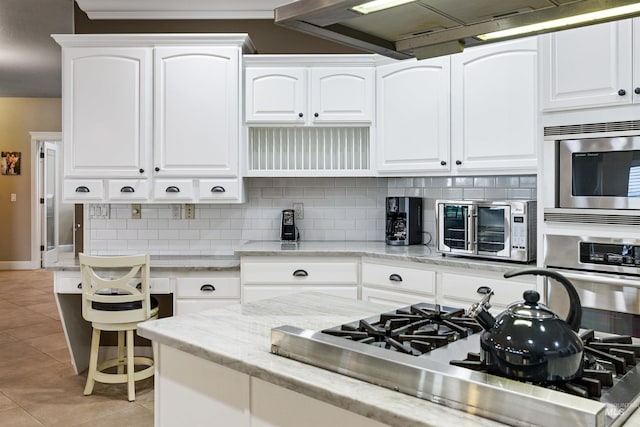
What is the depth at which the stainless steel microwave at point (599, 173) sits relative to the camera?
239 centimetres

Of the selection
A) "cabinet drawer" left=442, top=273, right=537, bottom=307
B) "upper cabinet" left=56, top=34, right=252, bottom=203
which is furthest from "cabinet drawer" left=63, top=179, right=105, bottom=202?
"cabinet drawer" left=442, top=273, right=537, bottom=307

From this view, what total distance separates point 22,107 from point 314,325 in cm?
891

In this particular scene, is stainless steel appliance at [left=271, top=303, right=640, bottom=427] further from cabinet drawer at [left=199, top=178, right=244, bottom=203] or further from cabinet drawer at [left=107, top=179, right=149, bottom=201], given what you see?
cabinet drawer at [left=107, top=179, right=149, bottom=201]

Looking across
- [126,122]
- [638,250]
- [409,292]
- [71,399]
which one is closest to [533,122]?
[638,250]

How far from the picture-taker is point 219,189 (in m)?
3.75

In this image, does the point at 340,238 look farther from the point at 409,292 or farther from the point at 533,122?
the point at 533,122

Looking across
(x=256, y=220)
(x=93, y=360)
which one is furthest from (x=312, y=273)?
(x=93, y=360)

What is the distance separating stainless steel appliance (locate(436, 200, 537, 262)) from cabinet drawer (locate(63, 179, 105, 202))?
2.33 m

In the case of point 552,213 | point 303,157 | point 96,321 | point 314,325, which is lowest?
point 96,321

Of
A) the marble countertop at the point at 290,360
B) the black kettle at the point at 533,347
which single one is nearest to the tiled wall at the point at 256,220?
the marble countertop at the point at 290,360

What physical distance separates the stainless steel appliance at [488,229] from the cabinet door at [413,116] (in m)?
0.41

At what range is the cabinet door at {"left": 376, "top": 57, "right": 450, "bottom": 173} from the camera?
137 inches

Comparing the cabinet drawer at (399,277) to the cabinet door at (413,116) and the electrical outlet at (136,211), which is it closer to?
the cabinet door at (413,116)

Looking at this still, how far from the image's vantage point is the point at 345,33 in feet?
4.68
